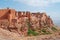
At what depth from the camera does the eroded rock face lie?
4178cm

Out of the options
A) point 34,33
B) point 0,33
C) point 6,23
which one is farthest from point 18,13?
point 0,33

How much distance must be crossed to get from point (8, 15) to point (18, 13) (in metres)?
8.24

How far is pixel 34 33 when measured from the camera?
167 ft

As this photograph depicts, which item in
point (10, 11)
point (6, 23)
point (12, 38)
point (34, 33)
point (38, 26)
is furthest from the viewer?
point (38, 26)

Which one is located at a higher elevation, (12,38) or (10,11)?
(10,11)

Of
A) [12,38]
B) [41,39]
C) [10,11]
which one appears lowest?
[41,39]

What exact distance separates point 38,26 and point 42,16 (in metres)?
6.84

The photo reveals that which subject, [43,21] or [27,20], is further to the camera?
[43,21]

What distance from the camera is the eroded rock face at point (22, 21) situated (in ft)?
137

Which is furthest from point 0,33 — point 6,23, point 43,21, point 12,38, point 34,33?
point 43,21

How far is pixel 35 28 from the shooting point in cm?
5394

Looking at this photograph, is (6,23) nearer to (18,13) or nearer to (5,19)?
(5,19)

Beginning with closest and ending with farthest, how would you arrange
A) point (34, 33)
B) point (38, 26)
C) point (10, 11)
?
point (10, 11)
point (34, 33)
point (38, 26)

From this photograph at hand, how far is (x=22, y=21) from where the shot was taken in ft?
161
